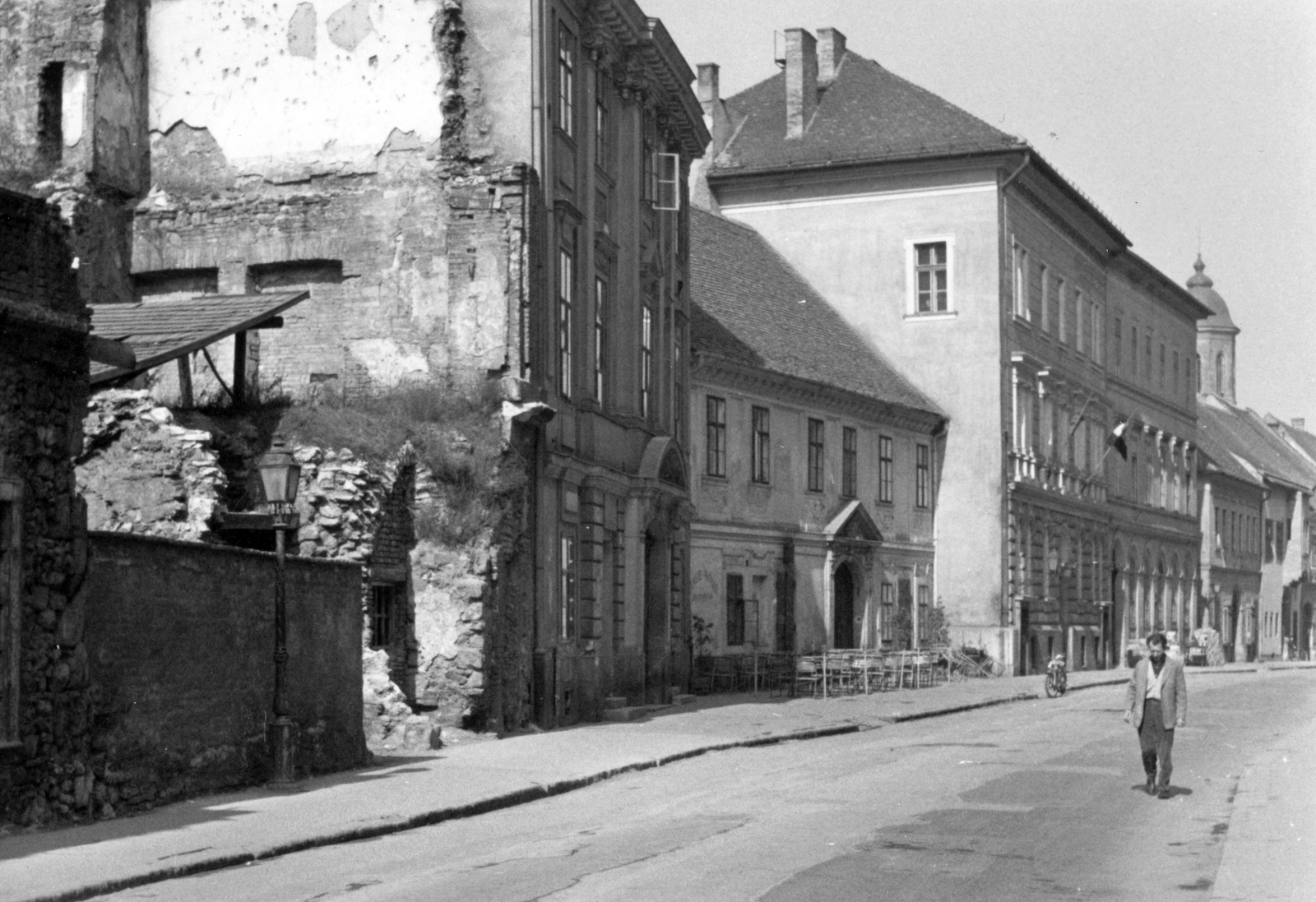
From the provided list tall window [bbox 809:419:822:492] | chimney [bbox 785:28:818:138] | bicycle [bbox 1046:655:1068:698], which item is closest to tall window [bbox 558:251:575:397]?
bicycle [bbox 1046:655:1068:698]

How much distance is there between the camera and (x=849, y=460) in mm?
47938

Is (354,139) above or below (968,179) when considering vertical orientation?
below

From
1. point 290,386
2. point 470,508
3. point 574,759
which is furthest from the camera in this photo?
point 290,386

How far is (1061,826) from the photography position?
1574 cm

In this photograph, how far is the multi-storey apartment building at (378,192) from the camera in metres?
26.2

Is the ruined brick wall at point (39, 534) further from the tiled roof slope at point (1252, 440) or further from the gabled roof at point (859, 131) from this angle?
the tiled roof slope at point (1252, 440)

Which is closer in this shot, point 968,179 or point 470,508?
point 470,508

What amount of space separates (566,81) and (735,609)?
1644cm

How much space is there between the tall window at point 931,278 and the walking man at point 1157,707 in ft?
113

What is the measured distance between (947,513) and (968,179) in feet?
28.9

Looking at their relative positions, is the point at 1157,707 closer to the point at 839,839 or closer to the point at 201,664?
the point at 839,839

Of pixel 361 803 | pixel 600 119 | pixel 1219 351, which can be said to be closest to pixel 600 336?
pixel 600 119

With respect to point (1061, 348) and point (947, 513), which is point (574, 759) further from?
point (1061, 348)

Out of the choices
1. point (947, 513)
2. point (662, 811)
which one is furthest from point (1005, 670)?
point (662, 811)
